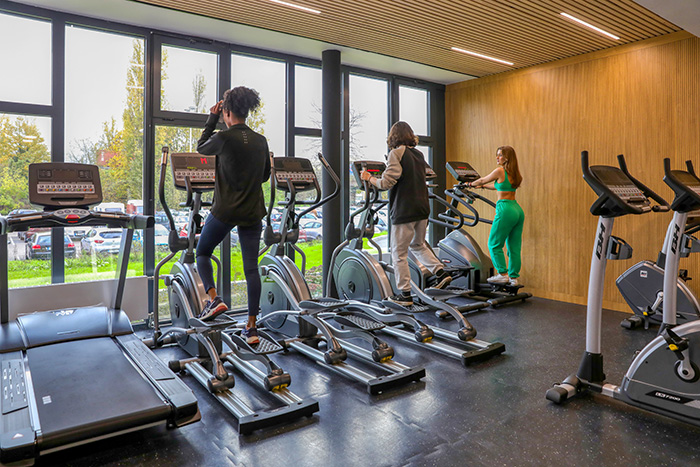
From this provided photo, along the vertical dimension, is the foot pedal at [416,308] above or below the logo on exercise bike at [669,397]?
above

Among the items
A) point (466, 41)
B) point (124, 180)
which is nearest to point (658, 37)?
point (466, 41)

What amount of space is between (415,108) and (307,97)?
1.88 meters

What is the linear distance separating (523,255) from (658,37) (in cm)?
284

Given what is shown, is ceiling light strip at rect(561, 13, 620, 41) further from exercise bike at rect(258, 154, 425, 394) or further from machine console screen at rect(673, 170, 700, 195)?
exercise bike at rect(258, 154, 425, 394)

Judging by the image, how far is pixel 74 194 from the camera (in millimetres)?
3363

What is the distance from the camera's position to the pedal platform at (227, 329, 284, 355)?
3.11m

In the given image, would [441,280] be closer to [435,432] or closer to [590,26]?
[435,432]

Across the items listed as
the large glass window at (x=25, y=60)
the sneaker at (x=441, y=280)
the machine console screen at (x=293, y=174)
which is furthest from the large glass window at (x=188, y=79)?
the sneaker at (x=441, y=280)

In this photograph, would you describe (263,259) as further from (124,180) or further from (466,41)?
(466,41)

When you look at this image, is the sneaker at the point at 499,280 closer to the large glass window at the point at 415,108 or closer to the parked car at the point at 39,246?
the large glass window at the point at 415,108

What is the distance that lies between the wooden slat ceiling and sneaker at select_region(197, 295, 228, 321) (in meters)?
2.57

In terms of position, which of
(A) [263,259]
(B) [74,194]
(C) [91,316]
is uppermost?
(B) [74,194]

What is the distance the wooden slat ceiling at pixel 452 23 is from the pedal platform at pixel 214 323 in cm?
268

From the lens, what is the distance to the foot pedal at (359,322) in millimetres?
3635
